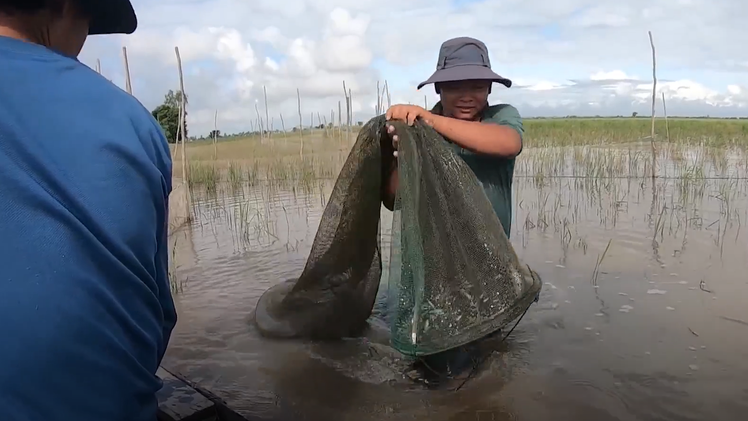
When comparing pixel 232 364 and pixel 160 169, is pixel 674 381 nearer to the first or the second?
pixel 232 364

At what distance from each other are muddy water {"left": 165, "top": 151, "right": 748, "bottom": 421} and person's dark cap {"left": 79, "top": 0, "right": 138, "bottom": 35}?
1983 millimetres

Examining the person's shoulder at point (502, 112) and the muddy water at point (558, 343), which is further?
the muddy water at point (558, 343)

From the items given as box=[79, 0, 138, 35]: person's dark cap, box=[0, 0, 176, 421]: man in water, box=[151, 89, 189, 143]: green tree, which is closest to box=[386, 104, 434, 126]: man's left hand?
box=[79, 0, 138, 35]: person's dark cap

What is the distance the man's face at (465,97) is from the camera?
260 cm

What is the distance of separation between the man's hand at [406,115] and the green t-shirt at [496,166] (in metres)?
0.29

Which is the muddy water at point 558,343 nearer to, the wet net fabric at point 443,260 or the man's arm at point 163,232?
the wet net fabric at point 443,260

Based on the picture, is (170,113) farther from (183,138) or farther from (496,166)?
(496,166)

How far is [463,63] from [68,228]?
2.00 m

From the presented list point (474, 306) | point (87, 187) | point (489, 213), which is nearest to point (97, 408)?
point (87, 187)

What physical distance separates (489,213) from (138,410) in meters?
1.68

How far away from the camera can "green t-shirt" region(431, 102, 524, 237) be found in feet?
8.60

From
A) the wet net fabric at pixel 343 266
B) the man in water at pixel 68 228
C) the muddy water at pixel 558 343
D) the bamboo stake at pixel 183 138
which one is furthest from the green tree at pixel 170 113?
the man in water at pixel 68 228

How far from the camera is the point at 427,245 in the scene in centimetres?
226

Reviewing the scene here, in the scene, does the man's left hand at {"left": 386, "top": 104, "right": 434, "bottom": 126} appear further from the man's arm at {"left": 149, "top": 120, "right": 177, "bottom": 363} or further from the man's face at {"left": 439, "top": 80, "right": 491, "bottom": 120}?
the man's arm at {"left": 149, "top": 120, "right": 177, "bottom": 363}
